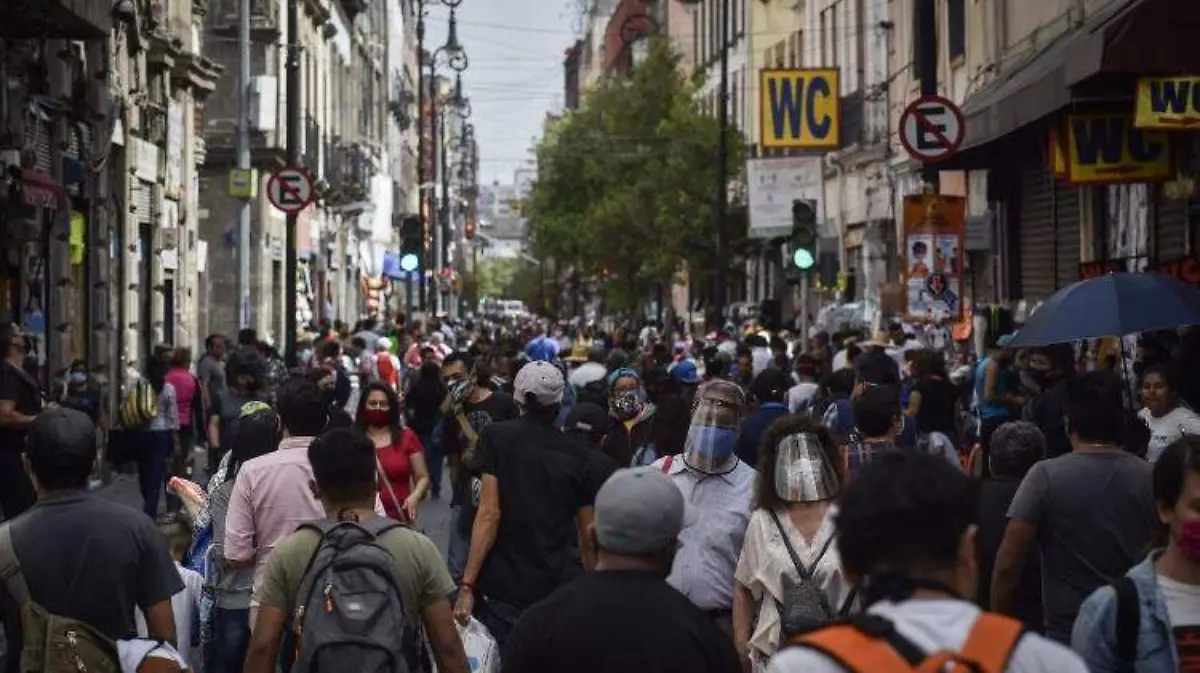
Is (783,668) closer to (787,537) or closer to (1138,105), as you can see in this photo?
(787,537)

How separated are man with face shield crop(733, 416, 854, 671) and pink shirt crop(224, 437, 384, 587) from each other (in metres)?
1.71

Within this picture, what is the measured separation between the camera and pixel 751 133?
61250 mm

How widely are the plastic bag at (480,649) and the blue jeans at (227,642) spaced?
60.1 inches

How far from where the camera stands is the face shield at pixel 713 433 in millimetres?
9547

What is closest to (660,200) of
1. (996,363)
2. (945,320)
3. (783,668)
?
(945,320)

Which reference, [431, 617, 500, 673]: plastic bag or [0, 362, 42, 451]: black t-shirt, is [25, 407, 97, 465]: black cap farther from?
[0, 362, 42, 451]: black t-shirt

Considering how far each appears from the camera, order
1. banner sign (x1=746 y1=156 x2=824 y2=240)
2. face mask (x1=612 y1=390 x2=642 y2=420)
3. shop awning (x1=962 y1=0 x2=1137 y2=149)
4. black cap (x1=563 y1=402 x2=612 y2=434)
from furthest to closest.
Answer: banner sign (x1=746 y1=156 x2=824 y2=240) < shop awning (x1=962 y1=0 x2=1137 y2=149) < face mask (x1=612 y1=390 x2=642 y2=420) < black cap (x1=563 y1=402 x2=612 y2=434)

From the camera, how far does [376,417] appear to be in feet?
43.3

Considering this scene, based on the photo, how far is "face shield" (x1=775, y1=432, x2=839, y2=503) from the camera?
324 inches

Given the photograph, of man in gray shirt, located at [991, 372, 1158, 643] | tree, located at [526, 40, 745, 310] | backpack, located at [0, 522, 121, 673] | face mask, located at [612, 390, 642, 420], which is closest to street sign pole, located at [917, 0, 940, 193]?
face mask, located at [612, 390, 642, 420]

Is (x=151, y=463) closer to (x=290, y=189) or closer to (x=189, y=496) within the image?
(x=189, y=496)

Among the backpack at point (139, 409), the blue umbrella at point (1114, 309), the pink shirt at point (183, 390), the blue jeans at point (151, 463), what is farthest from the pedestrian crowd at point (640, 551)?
the pink shirt at point (183, 390)

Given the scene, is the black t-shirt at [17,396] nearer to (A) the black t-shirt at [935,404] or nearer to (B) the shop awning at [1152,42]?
(A) the black t-shirt at [935,404]

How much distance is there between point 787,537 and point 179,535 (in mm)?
2725
